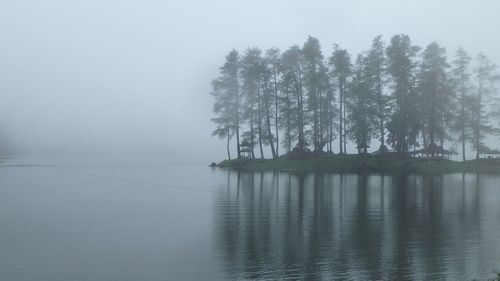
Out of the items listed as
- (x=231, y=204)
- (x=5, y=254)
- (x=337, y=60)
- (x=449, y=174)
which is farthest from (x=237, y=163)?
(x=5, y=254)

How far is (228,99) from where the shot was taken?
58.1 m

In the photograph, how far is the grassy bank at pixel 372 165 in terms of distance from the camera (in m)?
41.6

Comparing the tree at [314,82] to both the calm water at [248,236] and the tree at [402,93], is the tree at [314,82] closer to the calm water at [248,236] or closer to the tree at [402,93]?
the tree at [402,93]

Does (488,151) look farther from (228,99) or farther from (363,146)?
(228,99)

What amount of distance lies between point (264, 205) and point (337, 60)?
3736 cm

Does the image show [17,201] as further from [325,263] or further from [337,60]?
[337,60]

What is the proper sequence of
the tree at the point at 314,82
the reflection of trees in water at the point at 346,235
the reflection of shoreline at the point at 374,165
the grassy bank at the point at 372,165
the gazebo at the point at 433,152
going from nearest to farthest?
the reflection of trees in water at the point at 346,235
the reflection of shoreline at the point at 374,165
the grassy bank at the point at 372,165
the gazebo at the point at 433,152
the tree at the point at 314,82

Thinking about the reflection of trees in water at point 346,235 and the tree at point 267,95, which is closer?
the reflection of trees in water at point 346,235

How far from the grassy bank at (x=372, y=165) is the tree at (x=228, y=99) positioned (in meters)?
5.85

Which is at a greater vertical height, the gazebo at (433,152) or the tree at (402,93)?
the tree at (402,93)

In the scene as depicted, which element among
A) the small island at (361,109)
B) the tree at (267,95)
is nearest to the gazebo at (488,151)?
the small island at (361,109)

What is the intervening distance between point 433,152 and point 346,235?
124 feet

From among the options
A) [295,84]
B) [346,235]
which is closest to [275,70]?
[295,84]

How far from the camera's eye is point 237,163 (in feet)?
177
